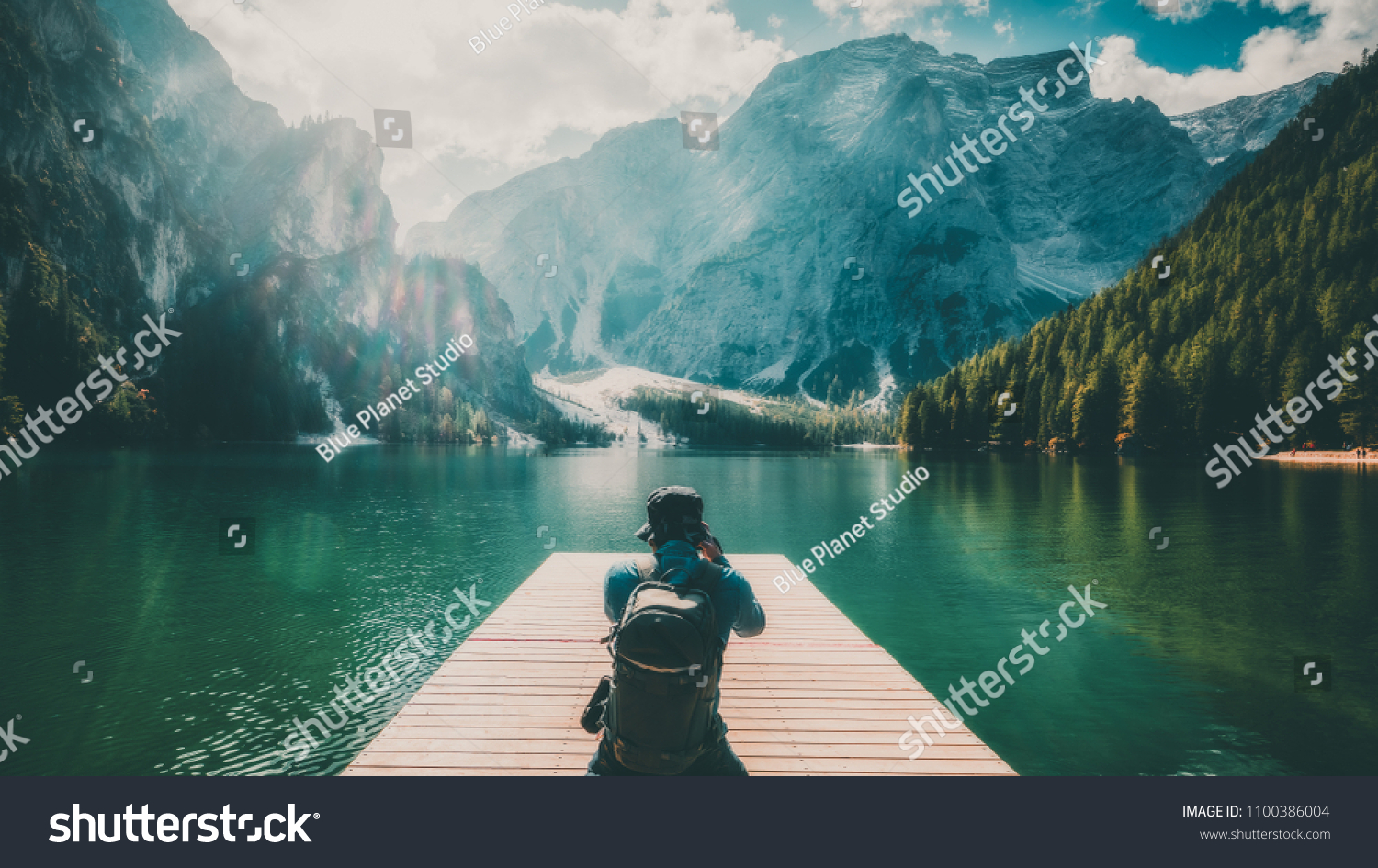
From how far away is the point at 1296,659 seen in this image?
56.2ft

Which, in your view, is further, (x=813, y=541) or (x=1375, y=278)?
(x=1375, y=278)

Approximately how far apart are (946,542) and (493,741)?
3140 cm

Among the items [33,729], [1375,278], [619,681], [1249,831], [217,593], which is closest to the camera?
[619,681]

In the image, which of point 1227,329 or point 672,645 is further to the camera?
point 1227,329

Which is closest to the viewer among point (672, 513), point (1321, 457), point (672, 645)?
point (672, 645)

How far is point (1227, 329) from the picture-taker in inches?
4815

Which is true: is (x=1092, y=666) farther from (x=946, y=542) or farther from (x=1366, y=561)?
(x=1366, y=561)

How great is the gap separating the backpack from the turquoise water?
494 centimetres

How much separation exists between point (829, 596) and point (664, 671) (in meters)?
20.9

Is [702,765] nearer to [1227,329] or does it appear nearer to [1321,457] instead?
[1321,457]

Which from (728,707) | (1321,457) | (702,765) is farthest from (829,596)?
(1321,457)

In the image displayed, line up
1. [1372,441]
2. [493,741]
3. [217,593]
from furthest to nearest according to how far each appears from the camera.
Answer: [1372,441], [217,593], [493,741]

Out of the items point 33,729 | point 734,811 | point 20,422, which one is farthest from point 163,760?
point 20,422

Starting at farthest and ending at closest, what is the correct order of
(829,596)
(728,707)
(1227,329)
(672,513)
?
(1227,329)
(829,596)
(728,707)
(672,513)
